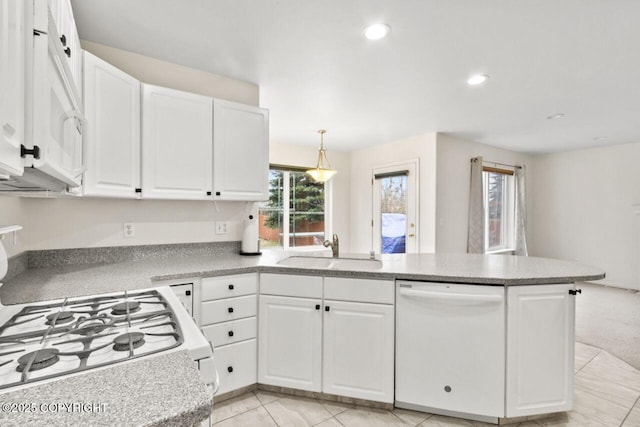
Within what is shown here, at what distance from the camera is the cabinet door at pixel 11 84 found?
1.97 ft

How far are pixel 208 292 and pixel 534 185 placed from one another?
6.40 m

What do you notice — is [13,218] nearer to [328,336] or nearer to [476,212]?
[328,336]

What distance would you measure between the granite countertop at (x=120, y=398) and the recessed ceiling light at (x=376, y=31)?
2021 millimetres

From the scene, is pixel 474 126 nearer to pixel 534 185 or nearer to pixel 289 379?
pixel 534 185

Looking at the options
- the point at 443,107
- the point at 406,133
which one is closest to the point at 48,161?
the point at 443,107

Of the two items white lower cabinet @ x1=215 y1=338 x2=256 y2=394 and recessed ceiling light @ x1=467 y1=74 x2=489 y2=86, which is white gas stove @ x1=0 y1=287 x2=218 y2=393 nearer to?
white lower cabinet @ x1=215 y1=338 x2=256 y2=394

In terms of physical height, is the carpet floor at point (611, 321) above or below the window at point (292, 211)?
below

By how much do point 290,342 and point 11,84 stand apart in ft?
6.00

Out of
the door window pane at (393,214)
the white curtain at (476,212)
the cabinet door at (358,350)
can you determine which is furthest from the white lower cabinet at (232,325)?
the white curtain at (476,212)

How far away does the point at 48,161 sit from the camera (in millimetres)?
808

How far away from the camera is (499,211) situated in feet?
18.4

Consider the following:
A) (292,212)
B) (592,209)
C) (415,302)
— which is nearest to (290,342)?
(415,302)

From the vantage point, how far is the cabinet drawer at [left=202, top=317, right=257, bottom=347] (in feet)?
6.22

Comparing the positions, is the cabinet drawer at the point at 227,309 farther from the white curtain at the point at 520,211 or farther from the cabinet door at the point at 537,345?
the white curtain at the point at 520,211
